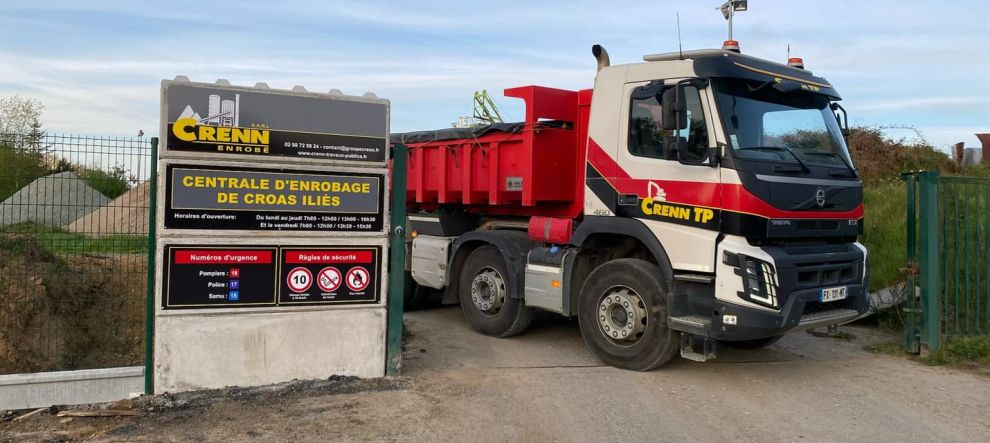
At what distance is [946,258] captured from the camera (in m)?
7.66

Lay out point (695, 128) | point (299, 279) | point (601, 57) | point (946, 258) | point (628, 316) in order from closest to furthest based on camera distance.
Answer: point (299, 279) < point (695, 128) < point (628, 316) < point (601, 57) < point (946, 258)

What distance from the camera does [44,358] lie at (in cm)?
992

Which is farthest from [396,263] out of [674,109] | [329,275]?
[674,109]

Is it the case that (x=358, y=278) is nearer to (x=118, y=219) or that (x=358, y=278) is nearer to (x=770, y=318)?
(x=118, y=219)

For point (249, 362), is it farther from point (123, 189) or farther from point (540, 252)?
point (540, 252)

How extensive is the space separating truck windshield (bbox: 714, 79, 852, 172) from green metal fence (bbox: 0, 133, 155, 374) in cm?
477

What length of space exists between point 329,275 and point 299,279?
252mm

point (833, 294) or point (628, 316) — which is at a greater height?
point (833, 294)

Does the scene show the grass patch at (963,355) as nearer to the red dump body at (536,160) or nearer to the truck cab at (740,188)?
the truck cab at (740,188)

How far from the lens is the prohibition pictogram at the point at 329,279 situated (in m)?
6.05

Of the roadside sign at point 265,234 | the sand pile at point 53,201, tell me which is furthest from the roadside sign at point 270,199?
the sand pile at point 53,201

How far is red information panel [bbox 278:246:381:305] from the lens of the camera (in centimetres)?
595

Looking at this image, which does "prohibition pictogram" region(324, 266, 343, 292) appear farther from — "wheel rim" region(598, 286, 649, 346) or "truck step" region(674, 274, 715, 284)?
"truck step" region(674, 274, 715, 284)

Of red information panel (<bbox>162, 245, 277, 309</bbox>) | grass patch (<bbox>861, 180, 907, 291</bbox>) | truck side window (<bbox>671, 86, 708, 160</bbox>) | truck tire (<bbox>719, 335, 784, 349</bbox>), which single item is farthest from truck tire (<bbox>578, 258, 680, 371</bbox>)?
grass patch (<bbox>861, 180, 907, 291</bbox>)
